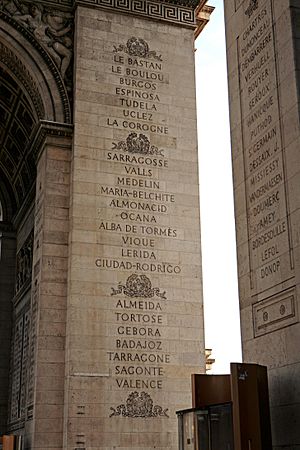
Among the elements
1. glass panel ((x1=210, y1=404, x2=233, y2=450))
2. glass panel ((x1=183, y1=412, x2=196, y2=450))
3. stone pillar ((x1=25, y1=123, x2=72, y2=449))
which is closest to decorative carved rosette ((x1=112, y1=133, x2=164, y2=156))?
stone pillar ((x1=25, y1=123, x2=72, y2=449))

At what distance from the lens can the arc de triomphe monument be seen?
15961 millimetres

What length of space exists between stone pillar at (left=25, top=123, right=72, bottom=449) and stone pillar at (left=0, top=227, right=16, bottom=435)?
6.58m

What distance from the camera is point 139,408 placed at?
16.1m

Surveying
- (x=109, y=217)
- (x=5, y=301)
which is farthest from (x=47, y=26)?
(x=5, y=301)

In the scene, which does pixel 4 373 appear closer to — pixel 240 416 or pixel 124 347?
pixel 124 347

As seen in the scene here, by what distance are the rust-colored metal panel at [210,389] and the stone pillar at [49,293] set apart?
8.20 metres

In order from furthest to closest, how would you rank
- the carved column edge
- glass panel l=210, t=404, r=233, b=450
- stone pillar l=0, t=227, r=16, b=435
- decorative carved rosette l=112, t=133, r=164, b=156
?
stone pillar l=0, t=227, r=16, b=435
decorative carved rosette l=112, t=133, r=164, b=156
the carved column edge
glass panel l=210, t=404, r=233, b=450

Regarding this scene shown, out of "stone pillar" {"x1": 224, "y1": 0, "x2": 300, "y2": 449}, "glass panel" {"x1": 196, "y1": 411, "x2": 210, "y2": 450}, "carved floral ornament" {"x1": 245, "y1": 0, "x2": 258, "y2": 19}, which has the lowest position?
"glass panel" {"x1": 196, "y1": 411, "x2": 210, "y2": 450}

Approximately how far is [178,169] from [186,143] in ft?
2.75

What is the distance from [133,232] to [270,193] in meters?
9.12

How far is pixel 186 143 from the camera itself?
18812 millimetres

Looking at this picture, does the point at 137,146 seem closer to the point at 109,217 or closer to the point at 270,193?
the point at 109,217

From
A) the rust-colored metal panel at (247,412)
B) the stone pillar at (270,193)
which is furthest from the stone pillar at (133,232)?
the rust-colored metal panel at (247,412)

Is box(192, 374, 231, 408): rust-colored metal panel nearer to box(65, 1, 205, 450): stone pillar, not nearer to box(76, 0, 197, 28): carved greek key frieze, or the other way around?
box(65, 1, 205, 450): stone pillar
